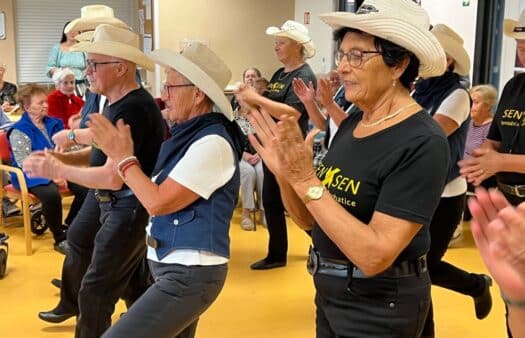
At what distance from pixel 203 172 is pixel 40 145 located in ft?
10.7

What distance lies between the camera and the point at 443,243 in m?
3.14

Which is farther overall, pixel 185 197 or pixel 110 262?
pixel 110 262

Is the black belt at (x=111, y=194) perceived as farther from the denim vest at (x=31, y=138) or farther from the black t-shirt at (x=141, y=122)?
the denim vest at (x=31, y=138)

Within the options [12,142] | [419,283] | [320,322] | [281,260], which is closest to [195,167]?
[320,322]

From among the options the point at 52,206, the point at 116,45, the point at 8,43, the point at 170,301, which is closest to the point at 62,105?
the point at 52,206

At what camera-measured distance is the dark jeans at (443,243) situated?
3104mm

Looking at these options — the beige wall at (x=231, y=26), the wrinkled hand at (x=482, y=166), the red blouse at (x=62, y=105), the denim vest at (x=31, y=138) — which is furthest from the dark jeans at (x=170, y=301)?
the beige wall at (x=231, y=26)

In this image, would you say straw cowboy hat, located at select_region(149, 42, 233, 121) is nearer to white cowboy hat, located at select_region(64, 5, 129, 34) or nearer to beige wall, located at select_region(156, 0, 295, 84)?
white cowboy hat, located at select_region(64, 5, 129, 34)

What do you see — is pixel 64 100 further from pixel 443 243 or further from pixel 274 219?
pixel 443 243

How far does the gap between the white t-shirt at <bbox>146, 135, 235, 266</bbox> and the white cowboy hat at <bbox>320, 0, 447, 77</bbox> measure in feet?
1.95

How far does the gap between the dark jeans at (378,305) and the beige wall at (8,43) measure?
7.97m

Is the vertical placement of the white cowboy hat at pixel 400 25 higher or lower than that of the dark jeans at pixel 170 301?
higher

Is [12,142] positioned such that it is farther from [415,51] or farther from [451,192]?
[415,51]

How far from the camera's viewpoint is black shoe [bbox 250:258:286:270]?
4.54 metres
